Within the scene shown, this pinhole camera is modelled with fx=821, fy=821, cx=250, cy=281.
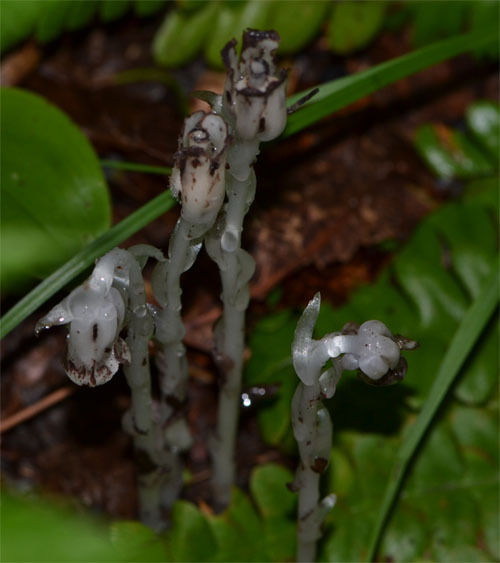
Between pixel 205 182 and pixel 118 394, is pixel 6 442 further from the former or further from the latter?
pixel 205 182

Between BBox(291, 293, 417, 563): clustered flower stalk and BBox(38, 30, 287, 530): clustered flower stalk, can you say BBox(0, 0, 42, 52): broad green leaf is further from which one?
BBox(291, 293, 417, 563): clustered flower stalk

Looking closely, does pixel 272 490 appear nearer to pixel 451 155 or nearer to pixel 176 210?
pixel 176 210

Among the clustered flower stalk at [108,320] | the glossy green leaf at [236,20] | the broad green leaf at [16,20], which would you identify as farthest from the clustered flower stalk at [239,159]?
the glossy green leaf at [236,20]

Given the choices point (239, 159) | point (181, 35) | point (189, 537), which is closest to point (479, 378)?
point (189, 537)

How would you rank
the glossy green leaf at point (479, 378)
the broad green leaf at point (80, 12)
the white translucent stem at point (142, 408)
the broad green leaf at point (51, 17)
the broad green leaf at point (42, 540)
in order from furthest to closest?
the broad green leaf at point (80, 12) → the broad green leaf at point (51, 17) → the glossy green leaf at point (479, 378) → the white translucent stem at point (142, 408) → the broad green leaf at point (42, 540)

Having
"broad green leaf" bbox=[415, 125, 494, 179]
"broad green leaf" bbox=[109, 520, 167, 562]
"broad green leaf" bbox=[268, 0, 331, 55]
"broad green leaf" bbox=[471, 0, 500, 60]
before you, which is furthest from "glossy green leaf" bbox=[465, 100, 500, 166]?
"broad green leaf" bbox=[109, 520, 167, 562]

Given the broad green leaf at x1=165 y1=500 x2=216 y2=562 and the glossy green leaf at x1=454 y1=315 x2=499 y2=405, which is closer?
the broad green leaf at x1=165 y1=500 x2=216 y2=562

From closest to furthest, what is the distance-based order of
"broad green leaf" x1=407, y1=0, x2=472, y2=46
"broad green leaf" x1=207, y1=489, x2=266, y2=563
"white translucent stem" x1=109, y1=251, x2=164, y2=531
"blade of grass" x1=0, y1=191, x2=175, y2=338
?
"white translucent stem" x1=109, y1=251, x2=164, y2=531
"blade of grass" x1=0, y1=191, x2=175, y2=338
"broad green leaf" x1=207, y1=489, x2=266, y2=563
"broad green leaf" x1=407, y1=0, x2=472, y2=46

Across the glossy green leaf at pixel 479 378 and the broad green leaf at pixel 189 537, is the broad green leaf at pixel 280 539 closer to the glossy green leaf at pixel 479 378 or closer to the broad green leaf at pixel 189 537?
the broad green leaf at pixel 189 537
